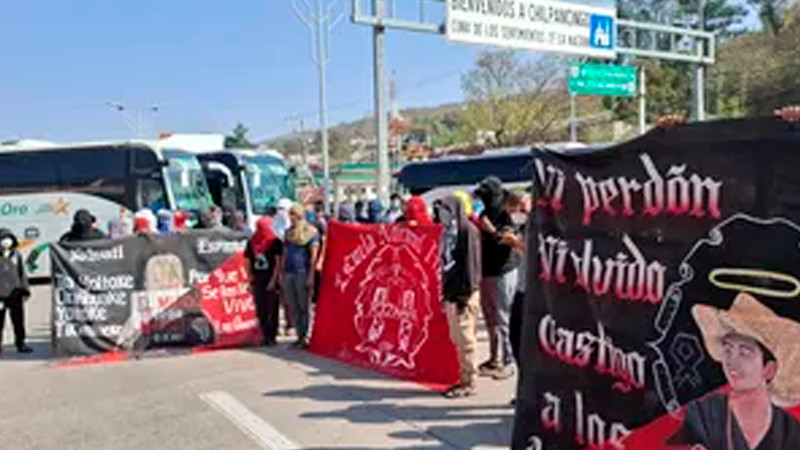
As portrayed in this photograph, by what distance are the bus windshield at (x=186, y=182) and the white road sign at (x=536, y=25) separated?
8793mm

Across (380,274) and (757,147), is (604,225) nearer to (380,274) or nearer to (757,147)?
(757,147)

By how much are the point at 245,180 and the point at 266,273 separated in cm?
1609

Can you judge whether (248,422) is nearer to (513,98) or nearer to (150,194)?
(150,194)

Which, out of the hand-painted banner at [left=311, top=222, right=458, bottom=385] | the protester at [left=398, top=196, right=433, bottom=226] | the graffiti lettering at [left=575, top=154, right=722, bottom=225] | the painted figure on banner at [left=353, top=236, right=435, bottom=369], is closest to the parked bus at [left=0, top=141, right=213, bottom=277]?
the hand-painted banner at [left=311, top=222, right=458, bottom=385]

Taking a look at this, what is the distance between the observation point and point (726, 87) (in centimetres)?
5803

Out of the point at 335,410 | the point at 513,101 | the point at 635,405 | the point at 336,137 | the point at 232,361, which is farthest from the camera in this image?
the point at 336,137

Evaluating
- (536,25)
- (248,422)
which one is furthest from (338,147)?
(248,422)

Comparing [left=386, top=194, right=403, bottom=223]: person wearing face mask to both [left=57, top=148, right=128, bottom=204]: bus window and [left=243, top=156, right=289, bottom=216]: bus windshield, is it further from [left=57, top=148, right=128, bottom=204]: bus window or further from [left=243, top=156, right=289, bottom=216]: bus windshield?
[left=57, top=148, right=128, bottom=204]: bus window

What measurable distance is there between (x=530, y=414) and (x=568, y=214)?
1.07m

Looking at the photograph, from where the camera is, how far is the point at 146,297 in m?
9.44

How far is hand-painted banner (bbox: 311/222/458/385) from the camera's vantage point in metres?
7.38

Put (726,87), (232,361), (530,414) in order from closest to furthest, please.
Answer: (530,414) < (232,361) < (726,87)

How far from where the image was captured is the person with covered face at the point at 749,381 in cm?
298

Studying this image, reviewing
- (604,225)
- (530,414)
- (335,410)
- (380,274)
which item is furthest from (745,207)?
(380,274)
